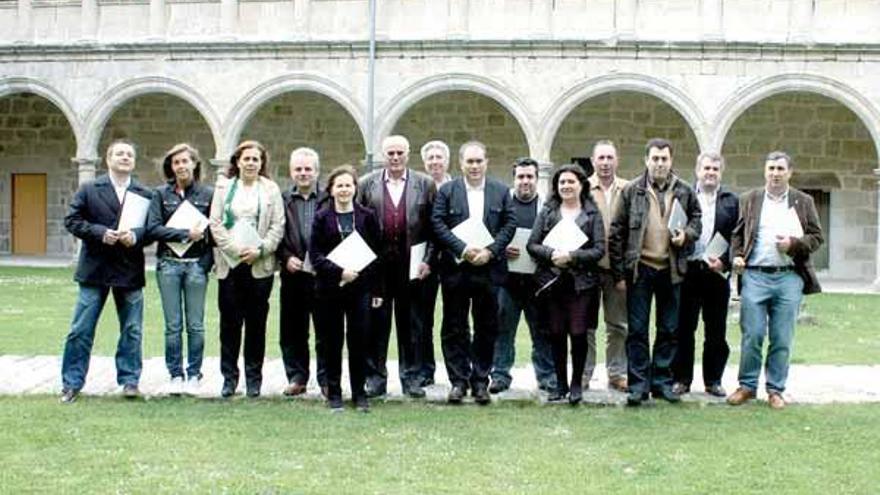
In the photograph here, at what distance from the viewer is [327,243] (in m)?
8.52

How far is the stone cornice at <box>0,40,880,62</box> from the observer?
20.3 m

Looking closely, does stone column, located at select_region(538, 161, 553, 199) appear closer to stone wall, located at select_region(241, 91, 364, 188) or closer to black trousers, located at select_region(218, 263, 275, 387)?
stone wall, located at select_region(241, 91, 364, 188)

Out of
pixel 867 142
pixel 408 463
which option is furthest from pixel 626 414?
pixel 867 142

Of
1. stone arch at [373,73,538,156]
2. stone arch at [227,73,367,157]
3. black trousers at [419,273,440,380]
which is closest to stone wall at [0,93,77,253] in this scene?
stone arch at [227,73,367,157]

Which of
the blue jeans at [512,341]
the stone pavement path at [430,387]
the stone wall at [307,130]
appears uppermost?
the stone wall at [307,130]

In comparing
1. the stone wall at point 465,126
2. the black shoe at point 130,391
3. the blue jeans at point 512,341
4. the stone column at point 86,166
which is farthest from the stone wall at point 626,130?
the black shoe at point 130,391

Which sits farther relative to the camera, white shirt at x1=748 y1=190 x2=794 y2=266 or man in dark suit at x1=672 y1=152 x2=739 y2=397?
man in dark suit at x1=672 y1=152 x2=739 y2=397

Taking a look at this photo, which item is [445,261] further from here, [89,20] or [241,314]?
[89,20]

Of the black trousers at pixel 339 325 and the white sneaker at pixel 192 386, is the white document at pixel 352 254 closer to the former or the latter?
the black trousers at pixel 339 325

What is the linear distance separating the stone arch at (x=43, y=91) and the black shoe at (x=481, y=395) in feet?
52.6

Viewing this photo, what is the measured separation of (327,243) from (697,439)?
108 inches

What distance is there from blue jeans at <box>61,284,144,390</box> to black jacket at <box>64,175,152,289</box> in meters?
0.09

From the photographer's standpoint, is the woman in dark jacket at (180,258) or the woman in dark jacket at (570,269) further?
the woman in dark jacket at (180,258)

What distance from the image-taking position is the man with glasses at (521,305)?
30.1 feet
